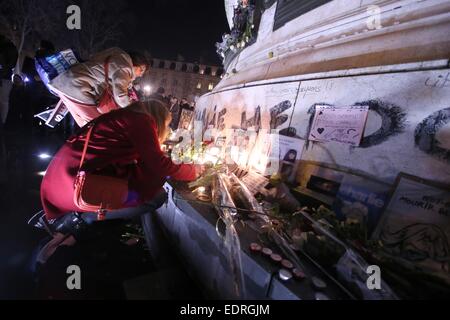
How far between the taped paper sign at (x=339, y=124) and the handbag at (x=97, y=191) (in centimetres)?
277

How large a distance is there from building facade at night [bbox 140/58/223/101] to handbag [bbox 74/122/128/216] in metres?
48.7

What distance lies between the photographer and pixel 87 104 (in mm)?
3896

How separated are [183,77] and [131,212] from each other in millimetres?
52245

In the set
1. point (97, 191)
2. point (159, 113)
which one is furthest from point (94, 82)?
point (97, 191)

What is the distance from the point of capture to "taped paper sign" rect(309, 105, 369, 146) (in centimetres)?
326

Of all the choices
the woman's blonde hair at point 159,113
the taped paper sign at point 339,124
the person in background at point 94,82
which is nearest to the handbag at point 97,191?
the woman's blonde hair at point 159,113

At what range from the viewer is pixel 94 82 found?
3.87 metres

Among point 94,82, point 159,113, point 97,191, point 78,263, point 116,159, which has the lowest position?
point 78,263

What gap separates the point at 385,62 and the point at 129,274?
4.21 metres

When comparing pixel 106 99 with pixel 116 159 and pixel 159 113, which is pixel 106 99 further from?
pixel 116 159

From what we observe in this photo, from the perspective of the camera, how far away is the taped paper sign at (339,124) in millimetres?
3261

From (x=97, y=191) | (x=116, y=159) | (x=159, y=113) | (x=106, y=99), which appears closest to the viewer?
(x=97, y=191)

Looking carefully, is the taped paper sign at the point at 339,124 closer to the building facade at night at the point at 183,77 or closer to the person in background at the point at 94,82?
the person in background at the point at 94,82

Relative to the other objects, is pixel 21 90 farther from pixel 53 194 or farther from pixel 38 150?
pixel 53 194
